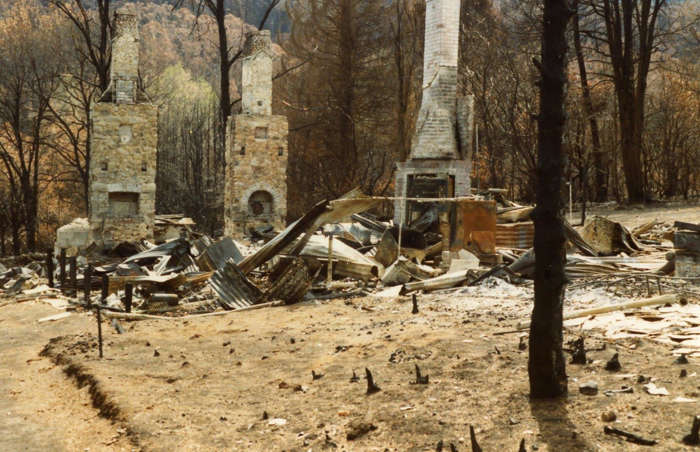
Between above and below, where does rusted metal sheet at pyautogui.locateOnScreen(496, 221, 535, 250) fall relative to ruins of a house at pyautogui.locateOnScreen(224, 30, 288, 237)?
below

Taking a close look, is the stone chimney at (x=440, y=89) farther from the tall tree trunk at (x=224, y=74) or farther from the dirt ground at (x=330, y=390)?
the dirt ground at (x=330, y=390)

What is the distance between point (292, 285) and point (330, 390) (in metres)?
4.45

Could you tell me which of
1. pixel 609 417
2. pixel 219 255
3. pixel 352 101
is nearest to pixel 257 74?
pixel 352 101

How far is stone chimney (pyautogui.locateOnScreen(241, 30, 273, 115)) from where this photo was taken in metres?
20.8

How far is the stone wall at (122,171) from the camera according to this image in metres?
18.4

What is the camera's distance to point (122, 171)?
1864 centimetres

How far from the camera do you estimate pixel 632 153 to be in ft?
69.2

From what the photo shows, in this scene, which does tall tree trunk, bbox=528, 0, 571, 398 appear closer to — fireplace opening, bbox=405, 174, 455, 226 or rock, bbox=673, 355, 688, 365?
rock, bbox=673, 355, 688, 365

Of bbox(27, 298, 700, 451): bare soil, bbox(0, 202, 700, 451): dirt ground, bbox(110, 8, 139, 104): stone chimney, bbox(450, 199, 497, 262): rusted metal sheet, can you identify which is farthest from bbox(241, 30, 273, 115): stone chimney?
bbox(27, 298, 700, 451): bare soil

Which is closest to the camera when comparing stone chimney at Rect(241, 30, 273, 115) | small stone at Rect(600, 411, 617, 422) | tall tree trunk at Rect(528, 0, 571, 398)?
small stone at Rect(600, 411, 617, 422)

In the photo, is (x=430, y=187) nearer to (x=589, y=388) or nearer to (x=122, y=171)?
(x=122, y=171)

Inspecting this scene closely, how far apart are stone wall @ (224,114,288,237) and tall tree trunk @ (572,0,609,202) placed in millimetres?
9392

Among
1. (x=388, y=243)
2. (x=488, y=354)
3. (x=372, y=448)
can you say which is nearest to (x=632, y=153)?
(x=388, y=243)

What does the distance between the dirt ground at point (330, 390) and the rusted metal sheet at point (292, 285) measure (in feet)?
4.75
